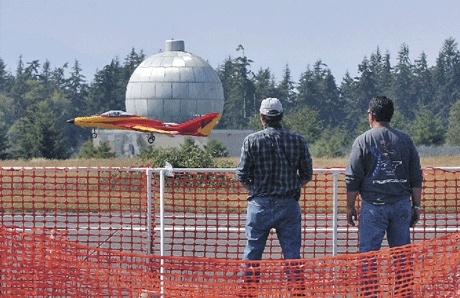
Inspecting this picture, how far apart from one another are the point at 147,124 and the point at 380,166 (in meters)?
33.7

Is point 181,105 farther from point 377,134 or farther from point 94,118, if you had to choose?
point 377,134

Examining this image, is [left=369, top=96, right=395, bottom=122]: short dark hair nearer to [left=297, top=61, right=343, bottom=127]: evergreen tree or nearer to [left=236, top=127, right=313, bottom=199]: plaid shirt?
[left=236, top=127, right=313, bottom=199]: plaid shirt

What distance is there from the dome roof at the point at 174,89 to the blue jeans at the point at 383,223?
202 feet

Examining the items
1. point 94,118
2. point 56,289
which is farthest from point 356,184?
point 94,118

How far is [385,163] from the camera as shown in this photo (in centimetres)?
875

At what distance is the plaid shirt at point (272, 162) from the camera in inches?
345

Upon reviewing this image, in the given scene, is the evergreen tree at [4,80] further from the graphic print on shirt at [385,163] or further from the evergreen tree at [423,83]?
the graphic print on shirt at [385,163]

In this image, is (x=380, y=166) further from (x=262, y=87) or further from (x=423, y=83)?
(x=423, y=83)

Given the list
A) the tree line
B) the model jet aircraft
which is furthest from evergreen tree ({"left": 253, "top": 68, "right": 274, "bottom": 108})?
the model jet aircraft

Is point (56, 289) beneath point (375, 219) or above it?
beneath

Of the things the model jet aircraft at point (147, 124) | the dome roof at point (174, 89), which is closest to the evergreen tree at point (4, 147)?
the dome roof at point (174, 89)

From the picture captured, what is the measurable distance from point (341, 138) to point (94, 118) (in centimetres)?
4283

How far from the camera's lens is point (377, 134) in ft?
28.8

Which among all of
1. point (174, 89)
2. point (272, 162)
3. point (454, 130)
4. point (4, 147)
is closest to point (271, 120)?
point (272, 162)
